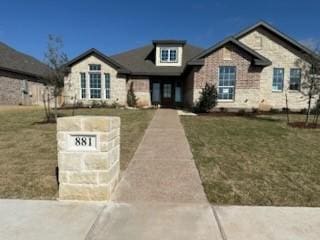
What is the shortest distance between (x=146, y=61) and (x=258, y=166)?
70.6 feet

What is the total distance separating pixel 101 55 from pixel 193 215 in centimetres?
2128

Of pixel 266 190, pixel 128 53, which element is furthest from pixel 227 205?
pixel 128 53

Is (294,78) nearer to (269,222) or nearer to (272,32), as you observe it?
(272,32)

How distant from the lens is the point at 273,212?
4340 mm

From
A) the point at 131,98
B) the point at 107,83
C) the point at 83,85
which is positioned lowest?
the point at 131,98

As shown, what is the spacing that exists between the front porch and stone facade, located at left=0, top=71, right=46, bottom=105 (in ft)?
44.5

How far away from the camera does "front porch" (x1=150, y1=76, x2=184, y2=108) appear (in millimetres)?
26484

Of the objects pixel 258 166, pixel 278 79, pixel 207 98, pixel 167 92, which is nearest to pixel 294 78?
pixel 278 79

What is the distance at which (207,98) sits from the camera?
19.7 meters

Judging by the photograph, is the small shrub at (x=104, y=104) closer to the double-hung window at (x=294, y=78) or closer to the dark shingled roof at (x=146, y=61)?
the dark shingled roof at (x=146, y=61)

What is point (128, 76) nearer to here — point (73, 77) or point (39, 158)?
point (73, 77)

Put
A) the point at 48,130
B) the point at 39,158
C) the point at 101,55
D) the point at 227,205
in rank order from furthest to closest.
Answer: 1. the point at 101,55
2. the point at 48,130
3. the point at 39,158
4. the point at 227,205

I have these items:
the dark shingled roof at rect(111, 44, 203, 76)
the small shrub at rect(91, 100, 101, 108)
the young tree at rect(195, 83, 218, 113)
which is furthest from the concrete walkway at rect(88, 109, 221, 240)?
the dark shingled roof at rect(111, 44, 203, 76)

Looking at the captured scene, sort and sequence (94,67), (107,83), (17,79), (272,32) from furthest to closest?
(17,79) → (107,83) → (94,67) → (272,32)
